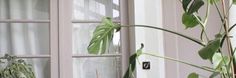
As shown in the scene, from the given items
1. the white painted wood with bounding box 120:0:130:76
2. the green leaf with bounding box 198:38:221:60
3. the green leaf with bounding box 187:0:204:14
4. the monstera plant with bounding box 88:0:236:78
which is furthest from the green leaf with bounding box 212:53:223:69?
the white painted wood with bounding box 120:0:130:76

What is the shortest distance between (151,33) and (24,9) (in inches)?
53.4

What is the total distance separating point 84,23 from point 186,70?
1188mm

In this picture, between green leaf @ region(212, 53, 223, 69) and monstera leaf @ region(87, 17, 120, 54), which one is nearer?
green leaf @ region(212, 53, 223, 69)

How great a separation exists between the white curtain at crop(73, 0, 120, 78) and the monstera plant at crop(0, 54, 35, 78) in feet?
1.82

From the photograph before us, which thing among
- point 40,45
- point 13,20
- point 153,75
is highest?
point 13,20

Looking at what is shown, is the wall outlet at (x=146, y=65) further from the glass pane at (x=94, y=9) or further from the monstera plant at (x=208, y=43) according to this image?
the monstera plant at (x=208, y=43)

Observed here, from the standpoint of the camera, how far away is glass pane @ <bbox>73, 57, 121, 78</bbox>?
12.6ft

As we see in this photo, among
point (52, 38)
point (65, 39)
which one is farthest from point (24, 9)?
point (65, 39)

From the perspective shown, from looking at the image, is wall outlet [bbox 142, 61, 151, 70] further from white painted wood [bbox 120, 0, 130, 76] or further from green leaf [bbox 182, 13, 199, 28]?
green leaf [bbox 182, 13, 199, 28]

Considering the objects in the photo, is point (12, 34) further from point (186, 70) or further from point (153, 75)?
point (186, 70)

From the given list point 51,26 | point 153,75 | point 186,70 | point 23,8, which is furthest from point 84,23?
point 186,70

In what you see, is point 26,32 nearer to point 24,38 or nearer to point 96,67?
point 24,38

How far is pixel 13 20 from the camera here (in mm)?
3756

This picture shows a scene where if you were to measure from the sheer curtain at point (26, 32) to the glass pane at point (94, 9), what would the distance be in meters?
0.34
